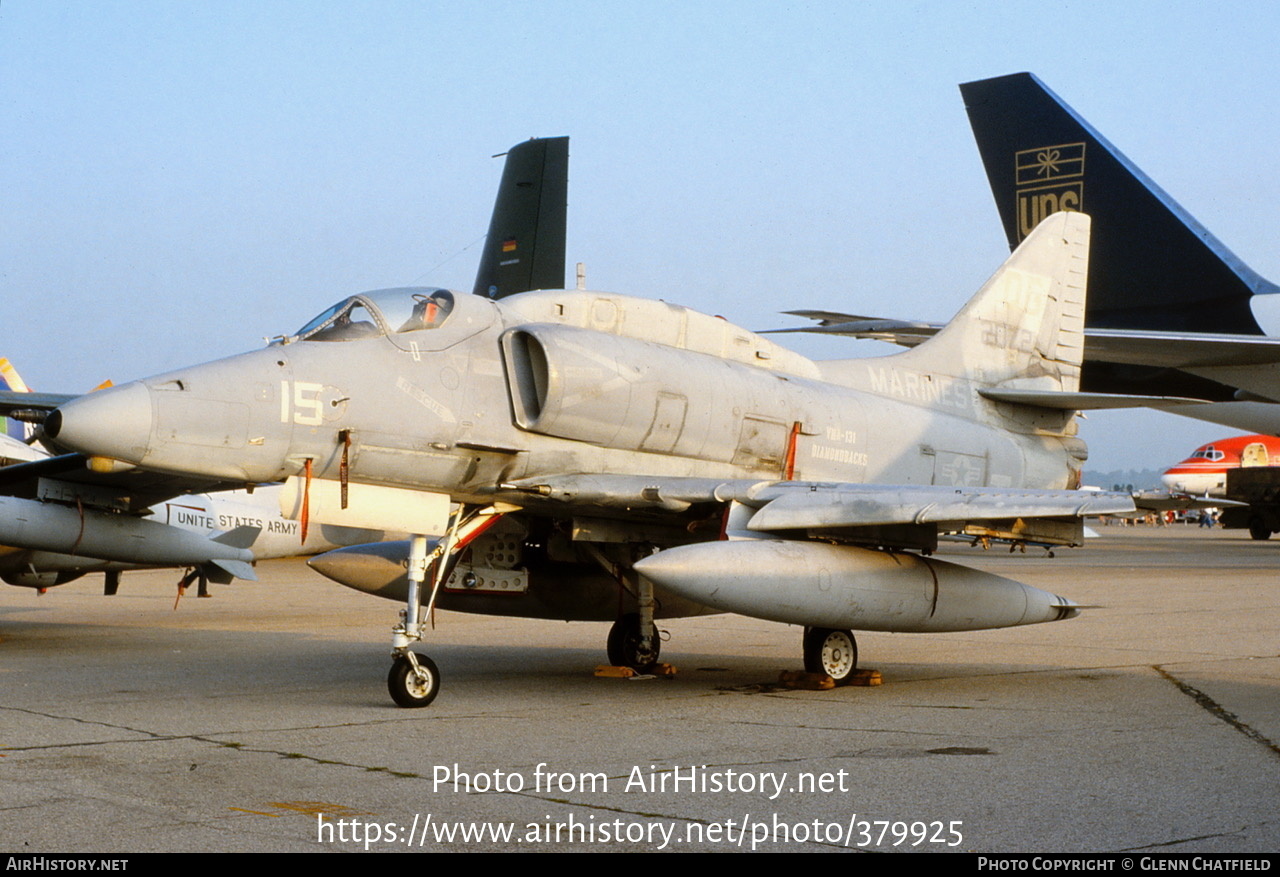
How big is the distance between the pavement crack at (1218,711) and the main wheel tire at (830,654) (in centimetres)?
250

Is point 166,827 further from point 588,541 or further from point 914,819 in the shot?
point 588,541

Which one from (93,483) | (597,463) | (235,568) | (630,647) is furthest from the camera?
(235,568)

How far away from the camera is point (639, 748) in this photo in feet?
23.1

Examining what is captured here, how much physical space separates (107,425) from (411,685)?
2559mm

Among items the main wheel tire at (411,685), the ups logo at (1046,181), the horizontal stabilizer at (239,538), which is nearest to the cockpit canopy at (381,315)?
the main wheel tire at (411,685)

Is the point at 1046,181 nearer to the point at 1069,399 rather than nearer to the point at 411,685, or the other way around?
the point at 1069,399

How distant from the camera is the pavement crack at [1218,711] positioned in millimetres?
7195

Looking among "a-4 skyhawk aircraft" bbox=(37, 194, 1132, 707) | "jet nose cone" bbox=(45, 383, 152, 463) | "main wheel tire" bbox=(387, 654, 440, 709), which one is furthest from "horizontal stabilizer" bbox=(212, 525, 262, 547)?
"jet nose cone" bbox=(45, 383, 152, 463)

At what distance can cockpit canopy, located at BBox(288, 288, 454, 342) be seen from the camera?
342 inches

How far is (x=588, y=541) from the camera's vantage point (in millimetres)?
10164

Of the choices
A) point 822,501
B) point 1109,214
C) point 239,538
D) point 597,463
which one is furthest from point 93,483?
point 1109,214

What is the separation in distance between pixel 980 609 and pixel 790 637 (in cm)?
514

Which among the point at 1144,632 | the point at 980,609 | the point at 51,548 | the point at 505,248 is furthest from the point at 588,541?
the point at 505,248

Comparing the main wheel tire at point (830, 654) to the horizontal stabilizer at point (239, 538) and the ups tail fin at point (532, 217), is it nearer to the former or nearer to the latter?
the horizontal stabilizer at point (239, 538)
